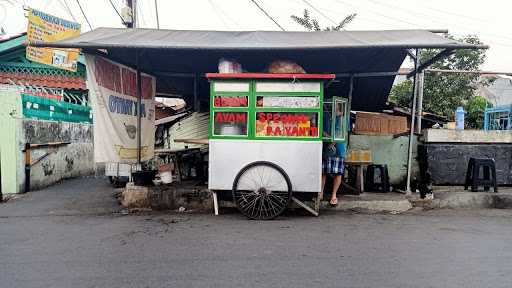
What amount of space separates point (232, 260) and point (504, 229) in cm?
418

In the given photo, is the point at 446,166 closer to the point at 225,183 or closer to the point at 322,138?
the point at 322,138

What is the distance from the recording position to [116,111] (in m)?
8.00

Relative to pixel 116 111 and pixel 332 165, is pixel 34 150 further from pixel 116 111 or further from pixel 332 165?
pixel 332 165

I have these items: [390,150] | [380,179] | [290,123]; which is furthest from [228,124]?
[390,150]

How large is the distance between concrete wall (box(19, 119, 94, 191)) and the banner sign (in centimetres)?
287

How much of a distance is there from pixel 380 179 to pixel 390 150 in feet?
2.18

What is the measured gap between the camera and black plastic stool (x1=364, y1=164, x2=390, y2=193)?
8.66 meters

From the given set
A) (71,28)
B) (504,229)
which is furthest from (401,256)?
(71,28)

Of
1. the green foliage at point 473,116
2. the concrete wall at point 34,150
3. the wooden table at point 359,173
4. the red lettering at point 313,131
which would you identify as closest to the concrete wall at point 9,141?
the concrete wall at point 34,150

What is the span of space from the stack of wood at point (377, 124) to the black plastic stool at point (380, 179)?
78 cm

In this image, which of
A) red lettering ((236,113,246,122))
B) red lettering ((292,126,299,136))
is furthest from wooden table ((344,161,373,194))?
red lettering ((236,113,246,122))

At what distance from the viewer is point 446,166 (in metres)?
9.33

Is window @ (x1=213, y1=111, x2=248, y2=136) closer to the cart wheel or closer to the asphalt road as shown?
the cart wheel

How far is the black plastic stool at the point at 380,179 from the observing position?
8656mm
